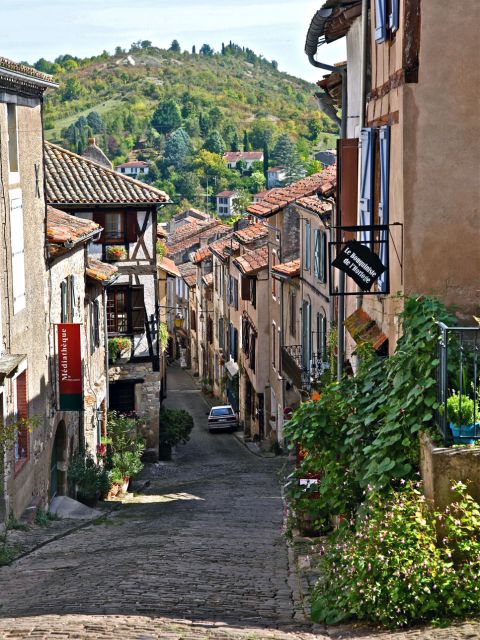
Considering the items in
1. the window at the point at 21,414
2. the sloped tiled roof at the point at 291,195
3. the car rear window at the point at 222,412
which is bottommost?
the car rear window at the point at 222,412

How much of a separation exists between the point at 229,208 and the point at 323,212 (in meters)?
152

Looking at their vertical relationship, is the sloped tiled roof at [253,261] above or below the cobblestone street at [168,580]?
above

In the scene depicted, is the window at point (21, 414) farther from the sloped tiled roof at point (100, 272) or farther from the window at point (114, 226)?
the window at point (114, 226)

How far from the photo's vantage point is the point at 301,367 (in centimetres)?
3247

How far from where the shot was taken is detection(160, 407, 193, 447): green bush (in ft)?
127

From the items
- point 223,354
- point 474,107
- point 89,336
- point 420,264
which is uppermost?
point 474,107

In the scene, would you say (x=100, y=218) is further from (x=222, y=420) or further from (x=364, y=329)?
(x=364, y=329)

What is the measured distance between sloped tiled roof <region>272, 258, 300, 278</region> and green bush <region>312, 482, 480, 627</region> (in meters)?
23.2

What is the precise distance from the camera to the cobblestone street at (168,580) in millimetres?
10305

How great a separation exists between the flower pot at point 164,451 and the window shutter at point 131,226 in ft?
25.1

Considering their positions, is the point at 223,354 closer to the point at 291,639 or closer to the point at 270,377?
the point at 270,377

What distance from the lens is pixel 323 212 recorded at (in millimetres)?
26469

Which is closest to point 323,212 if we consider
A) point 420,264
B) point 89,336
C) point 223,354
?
point 89,336

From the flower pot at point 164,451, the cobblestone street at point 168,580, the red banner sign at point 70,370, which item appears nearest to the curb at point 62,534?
the cobblestone street at point 168,580
